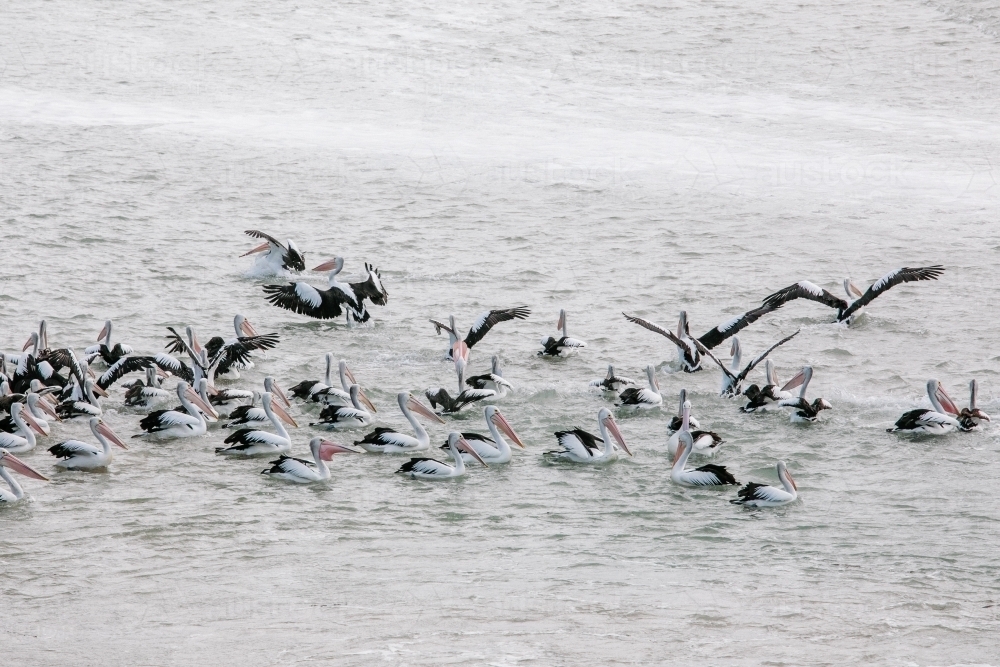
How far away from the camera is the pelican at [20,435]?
27.5ft

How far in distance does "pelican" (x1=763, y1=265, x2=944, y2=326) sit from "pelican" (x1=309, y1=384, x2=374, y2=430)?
142 inches


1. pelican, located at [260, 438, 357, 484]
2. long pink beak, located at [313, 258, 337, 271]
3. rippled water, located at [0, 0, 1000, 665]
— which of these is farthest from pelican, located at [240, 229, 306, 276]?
pelican, located at [260, 438, 357, 484]

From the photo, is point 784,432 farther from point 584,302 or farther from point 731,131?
point 731,131

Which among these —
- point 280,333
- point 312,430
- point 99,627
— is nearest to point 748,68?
point 280,333

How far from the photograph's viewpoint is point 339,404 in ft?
30.1

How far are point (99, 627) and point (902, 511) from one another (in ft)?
14.6

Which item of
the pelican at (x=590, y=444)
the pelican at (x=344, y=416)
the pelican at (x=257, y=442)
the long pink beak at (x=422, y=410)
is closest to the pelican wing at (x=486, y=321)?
the long pink beak at (x=422, y=410)

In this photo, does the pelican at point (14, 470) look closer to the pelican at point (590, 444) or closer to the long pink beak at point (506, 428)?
the long pink beak at point (506, 428)

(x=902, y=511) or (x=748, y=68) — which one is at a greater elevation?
(x=748, y=68)

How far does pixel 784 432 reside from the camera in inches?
351

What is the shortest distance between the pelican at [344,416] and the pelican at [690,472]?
215cm

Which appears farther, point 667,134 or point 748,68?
point 748,68

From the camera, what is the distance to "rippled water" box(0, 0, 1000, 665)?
6.33 metres

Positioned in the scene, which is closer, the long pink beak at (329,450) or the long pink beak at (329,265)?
the long pink beak at (329,450)
